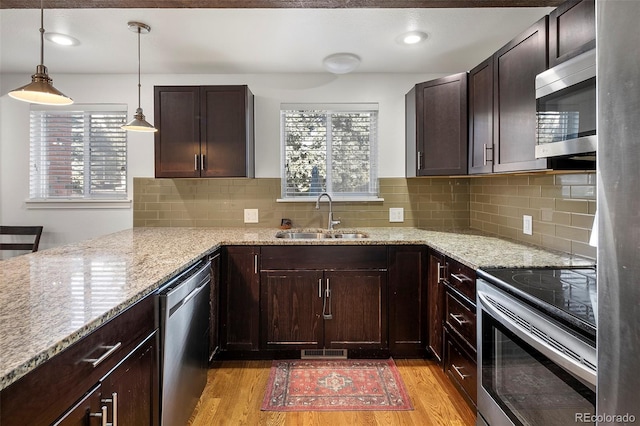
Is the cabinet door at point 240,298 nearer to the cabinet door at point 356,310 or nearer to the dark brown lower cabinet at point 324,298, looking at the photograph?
the dark brown lower cabinet at point 324,298

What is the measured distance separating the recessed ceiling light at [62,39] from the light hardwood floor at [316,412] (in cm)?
254

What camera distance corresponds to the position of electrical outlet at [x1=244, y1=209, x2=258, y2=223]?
10.5 feet

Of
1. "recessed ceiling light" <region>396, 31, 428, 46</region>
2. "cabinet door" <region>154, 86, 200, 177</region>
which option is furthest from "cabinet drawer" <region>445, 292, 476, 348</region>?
"cabinet door" <region>154, 86, 200, 177</region>

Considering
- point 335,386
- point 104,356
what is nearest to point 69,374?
point 104,356

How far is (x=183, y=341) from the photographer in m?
1.69

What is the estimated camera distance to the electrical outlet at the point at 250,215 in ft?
10.5

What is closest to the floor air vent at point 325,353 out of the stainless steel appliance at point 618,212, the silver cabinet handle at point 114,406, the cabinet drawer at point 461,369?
the cabinet drawer at point 461,369

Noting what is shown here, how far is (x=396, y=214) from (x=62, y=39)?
2.90m

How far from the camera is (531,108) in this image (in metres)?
1.78

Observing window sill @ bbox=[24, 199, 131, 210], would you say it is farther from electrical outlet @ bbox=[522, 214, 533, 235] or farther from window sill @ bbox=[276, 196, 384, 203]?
electrical outlet @ bbox=[522, 214, 533, 235]

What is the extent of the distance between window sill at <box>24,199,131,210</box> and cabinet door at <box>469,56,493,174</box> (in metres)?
2.95

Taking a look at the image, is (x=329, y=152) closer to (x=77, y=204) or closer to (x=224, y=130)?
(x=224, y=130)

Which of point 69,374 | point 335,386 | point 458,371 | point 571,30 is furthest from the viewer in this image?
point 335,386

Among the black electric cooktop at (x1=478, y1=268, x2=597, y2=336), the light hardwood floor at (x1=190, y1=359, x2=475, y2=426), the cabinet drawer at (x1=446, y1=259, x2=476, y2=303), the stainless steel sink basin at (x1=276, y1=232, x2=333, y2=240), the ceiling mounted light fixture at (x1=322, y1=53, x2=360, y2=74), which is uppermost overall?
the ceiling mounted light fixture at (x1=322, y1=53, x2=360, y2=74)
